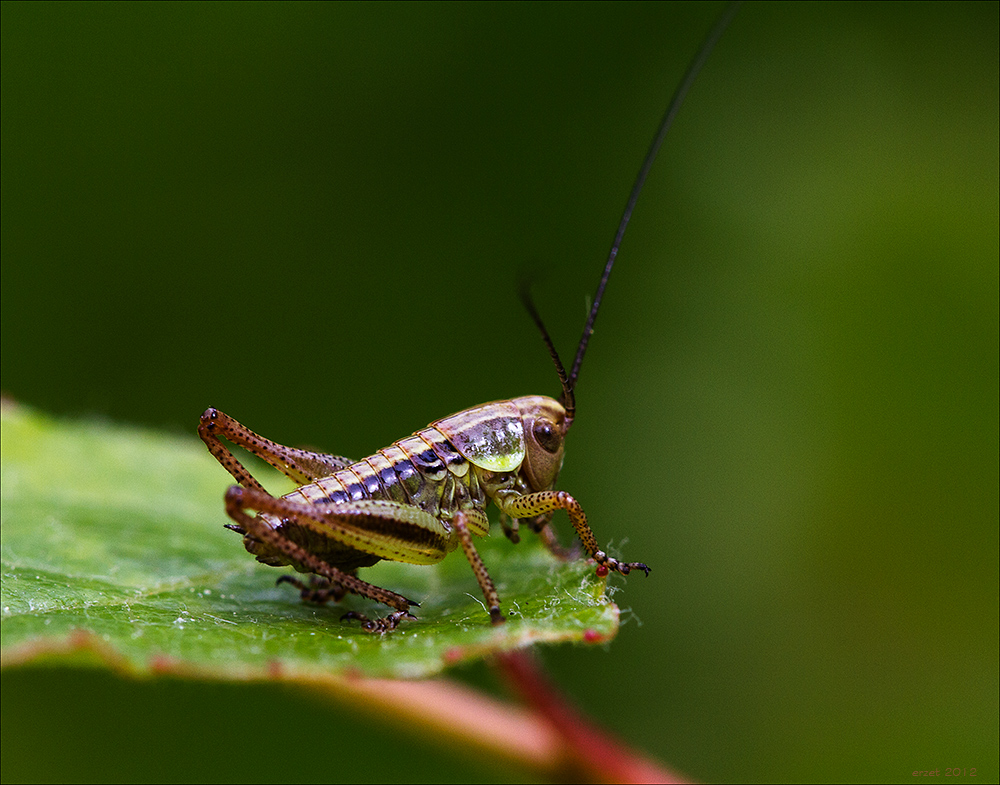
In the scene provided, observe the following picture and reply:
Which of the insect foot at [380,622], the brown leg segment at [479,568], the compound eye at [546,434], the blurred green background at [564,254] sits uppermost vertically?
the blurred green background at [564,254]

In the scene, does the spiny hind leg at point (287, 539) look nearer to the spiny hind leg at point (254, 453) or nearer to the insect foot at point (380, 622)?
the insect foot at point (380, 622)

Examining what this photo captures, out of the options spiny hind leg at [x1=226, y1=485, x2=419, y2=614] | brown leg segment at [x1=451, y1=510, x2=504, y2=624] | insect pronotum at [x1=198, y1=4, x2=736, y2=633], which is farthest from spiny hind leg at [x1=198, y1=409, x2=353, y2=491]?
brown leg segment at [x1=451, y1=510, x2=504, y2=624]

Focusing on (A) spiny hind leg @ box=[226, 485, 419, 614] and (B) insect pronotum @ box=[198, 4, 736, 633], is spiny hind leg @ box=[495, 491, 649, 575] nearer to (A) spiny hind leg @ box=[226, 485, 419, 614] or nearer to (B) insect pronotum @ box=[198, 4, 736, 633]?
(B) insect pronotum @ box=[198, 4, 736, 633]

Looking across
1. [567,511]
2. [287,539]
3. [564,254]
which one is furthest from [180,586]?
[564,254]

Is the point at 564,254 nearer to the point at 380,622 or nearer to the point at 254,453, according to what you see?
the point at 254,453

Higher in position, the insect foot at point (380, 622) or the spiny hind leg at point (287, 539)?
the spiny hind leg at point (287, 539)

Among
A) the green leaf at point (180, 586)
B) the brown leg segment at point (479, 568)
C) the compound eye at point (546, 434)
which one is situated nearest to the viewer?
the green leaf at point (180, 586)

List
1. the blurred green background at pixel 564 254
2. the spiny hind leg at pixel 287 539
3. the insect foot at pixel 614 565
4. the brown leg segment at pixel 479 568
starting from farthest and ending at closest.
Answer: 1. the blurred green background at pixel 564 254
2. the insect foot at pixel 614 565
3. the spiny hind leg at pixel 287 539
4. the brown leg segment at pixel 479 568

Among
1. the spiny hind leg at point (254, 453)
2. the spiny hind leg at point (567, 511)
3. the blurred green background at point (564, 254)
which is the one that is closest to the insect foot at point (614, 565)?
the spiny hind leg at point (567, 511)
